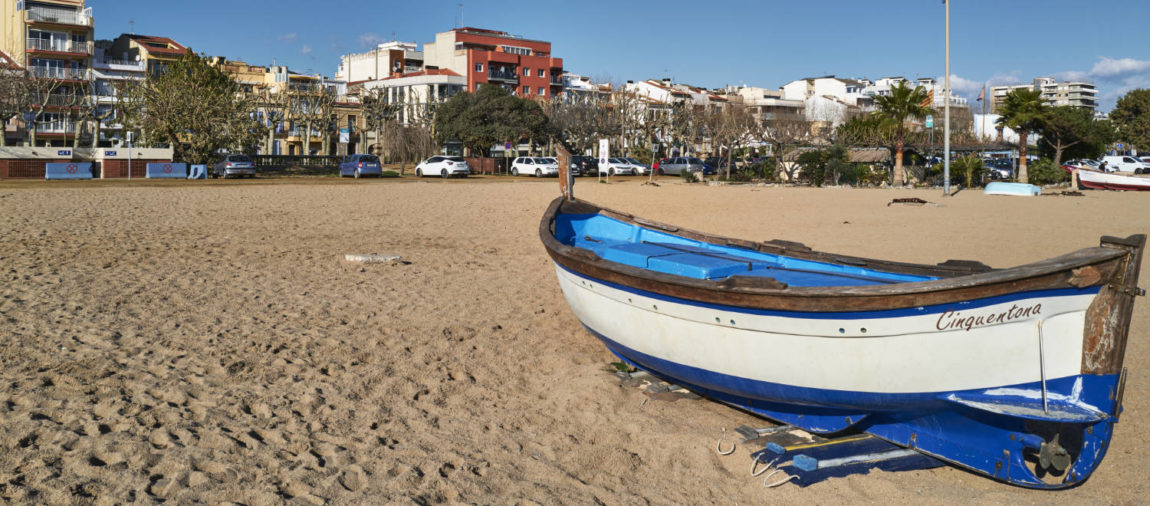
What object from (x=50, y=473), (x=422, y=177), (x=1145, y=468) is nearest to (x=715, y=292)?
(x=1145, y=468)

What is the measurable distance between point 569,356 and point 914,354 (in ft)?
11.6

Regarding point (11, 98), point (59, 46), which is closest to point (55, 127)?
point (59, 46)

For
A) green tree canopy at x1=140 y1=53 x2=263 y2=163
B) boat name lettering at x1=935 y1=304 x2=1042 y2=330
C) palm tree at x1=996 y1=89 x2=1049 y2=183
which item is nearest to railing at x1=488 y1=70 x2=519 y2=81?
green tree canopy at x1=140 y1=53 x2=263 y2=163

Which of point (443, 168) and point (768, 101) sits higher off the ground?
point (768, 101)

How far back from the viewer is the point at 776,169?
144ft

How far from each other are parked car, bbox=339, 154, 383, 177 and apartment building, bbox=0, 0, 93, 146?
104ft

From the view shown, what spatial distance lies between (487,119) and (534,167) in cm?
1091

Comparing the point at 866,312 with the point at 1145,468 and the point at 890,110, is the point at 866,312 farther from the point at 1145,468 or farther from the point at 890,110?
the point at 890,110

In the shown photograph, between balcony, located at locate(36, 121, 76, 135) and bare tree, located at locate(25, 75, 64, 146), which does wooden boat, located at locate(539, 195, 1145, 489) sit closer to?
bare tree, located at locate(25, 75, 64, 146)

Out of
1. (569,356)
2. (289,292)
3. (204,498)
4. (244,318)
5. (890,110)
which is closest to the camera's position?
(204,498)

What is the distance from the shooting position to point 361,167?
44625mm

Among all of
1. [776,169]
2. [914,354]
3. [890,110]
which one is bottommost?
[914,354]

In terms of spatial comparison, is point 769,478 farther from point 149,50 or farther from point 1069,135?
point 149,50

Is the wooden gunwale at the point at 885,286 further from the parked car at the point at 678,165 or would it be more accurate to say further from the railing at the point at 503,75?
the railing at the point at 503,75
